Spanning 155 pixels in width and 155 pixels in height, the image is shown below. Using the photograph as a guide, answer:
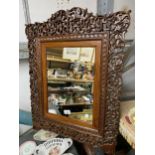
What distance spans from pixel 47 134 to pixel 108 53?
0.49 metres

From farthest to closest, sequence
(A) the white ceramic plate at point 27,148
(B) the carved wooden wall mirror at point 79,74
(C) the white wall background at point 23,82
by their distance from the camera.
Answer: (C) the white wall background at point 23,82 → (A) the white ceramic plate at point 27,148 → (B) the carved wooden wall mirror at point 79,74

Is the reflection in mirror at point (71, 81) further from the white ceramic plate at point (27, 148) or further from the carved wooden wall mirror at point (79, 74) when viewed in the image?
the white ceramic plate at point (27, 148)

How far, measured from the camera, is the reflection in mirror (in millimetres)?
732

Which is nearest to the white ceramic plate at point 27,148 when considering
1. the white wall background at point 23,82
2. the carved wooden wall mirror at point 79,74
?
the carved wooden wall mirror at point 79,74

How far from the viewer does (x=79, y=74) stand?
773 millimetres

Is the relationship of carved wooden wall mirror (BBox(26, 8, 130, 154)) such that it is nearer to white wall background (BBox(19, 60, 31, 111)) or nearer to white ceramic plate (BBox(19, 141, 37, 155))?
white ceramic plate (BBox(19, 141, 37, 155))

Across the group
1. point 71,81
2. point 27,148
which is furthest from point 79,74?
point 27,148

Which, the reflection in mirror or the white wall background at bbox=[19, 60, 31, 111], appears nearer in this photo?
the reflection in mirror

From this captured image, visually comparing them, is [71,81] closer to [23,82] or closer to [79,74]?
[79,74]

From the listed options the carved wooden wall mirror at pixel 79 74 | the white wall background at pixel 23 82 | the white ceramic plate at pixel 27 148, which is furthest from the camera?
the white wall background at pixel 23 82

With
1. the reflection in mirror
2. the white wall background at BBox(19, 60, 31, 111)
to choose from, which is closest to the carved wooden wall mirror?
the reflection in mirror

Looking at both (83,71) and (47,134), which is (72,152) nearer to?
(47,134)

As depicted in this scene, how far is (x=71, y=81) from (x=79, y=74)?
54 mm

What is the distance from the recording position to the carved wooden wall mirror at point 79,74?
661 millimetres
